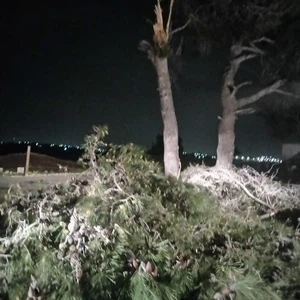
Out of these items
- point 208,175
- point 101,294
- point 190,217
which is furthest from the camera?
point 208,175

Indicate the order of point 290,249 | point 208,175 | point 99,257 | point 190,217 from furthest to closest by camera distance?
point 208,175 → point 190,217 → point 290,249 → point 99,257

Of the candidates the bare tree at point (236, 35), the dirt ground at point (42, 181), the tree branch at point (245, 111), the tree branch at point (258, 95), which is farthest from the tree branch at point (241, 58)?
the dirt ground at point (42, 181)

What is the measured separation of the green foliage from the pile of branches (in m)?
2.09

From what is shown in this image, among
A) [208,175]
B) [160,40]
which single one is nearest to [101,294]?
[208,175]

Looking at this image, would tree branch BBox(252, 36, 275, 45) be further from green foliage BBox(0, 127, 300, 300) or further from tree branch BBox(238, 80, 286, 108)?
green foliage BBox(0, 127, 300, 300)

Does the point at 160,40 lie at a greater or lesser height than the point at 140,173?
greater

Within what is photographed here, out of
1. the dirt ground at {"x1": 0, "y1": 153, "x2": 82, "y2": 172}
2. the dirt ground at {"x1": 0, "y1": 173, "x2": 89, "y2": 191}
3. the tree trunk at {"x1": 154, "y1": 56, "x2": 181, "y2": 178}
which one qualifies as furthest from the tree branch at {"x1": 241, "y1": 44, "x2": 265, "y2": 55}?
the dirt ground at {"x1": 0, "y1": 153, "x2": 82, "y2": 172}

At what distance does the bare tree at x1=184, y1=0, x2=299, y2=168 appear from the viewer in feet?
43.8

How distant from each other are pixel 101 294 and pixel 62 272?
18.6 inches

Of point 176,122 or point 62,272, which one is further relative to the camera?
point 176,122

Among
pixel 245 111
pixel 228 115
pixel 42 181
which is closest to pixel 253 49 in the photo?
pixel 245 111

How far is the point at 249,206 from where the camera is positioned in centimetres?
850

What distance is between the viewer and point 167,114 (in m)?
Answer: 13.9

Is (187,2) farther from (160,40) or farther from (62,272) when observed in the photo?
(62,272)
